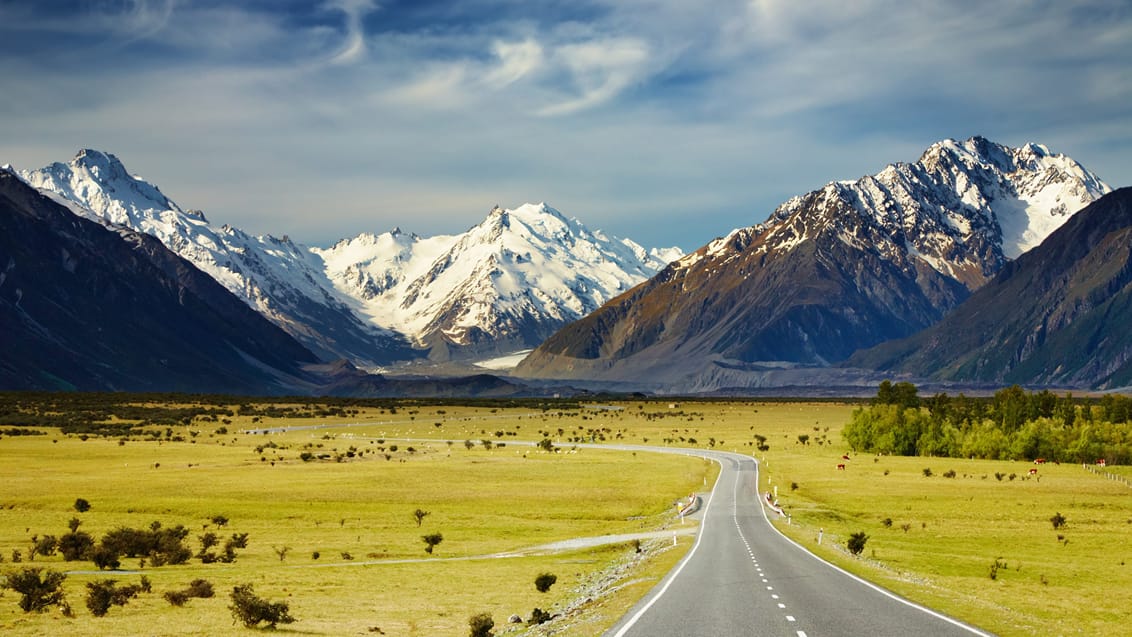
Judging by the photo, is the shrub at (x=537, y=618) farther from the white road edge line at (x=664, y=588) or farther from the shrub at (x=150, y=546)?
the shrub at (x=150, y=546)

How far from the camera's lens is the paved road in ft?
101

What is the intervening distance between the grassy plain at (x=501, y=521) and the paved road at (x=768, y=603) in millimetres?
1381

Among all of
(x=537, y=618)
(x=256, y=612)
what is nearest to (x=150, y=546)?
(x=256, y=612)

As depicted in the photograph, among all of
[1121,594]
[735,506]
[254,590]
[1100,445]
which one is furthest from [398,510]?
[1100,445]

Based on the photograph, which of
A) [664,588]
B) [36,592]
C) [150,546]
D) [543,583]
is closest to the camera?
[36,592]

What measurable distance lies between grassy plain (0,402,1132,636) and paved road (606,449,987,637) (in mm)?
1381

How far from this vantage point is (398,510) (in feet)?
277

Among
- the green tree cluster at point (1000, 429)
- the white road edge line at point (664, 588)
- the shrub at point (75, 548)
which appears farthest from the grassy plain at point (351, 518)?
the green tree cluster at point (1000, 429)

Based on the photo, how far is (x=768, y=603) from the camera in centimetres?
3556

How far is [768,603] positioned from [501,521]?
150ft

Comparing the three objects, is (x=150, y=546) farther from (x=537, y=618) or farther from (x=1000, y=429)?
(x=1000, y=429)

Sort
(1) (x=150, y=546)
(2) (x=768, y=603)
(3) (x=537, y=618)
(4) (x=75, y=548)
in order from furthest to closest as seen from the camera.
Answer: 1. (1) (x=150, y=546)
2. (4) (x=75, y=548)
3. (3) (x=537, y=618)
4. (2) (x=768, y=603)

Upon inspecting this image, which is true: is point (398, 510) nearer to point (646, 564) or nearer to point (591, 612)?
point (646, 564)

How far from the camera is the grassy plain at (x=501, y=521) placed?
134 ft
